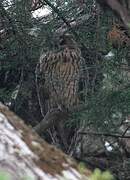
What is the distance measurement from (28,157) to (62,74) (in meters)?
3.53

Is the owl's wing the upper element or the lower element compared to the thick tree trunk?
lower

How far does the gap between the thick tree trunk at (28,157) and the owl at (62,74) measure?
3.25 metres

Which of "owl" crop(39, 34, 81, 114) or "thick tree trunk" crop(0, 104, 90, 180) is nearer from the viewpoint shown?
"thick tree trunk" crop(0, 104, 90, 180)

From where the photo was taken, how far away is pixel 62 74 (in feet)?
16.4

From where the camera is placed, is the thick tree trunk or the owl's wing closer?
the thick tree trunk

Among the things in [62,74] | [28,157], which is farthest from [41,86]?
[28,157]

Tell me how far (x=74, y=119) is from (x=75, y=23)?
1.10 meters

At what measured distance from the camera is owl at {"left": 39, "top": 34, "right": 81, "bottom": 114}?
16.4 feet

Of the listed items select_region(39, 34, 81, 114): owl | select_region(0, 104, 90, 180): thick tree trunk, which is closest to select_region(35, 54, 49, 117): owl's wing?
select_region(39, 34, 81, 114): owl

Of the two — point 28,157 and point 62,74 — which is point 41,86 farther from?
point 28,157

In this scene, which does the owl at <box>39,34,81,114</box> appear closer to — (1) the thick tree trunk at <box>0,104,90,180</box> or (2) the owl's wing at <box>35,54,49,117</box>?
(2) the owl's wing at <box>35,54,49,117</box>

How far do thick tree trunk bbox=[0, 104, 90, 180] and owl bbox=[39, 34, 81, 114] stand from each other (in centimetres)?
325

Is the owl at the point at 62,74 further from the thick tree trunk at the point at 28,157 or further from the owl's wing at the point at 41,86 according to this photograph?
the thick tree trunk at the point at 28,157

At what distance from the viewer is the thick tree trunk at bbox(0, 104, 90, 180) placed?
56.3 inches
